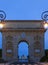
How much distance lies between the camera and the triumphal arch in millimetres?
43406

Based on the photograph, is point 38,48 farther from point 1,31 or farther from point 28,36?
point 1,31

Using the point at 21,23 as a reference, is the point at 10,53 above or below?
below

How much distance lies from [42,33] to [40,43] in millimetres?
1329

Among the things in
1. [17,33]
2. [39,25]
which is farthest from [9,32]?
[39,25]

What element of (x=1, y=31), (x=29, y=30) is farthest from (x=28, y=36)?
(x=1, y=31)

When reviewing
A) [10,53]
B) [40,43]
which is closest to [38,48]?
[40,43]

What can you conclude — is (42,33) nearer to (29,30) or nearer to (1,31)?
(29,30)

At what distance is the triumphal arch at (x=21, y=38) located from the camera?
43406 millimetres

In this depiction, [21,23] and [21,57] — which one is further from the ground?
[21,23]

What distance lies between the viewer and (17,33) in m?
43.7

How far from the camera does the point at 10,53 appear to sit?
4353cm

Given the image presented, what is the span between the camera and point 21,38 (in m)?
43.6

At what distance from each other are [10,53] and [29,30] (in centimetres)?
382

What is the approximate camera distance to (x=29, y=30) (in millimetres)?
43375
